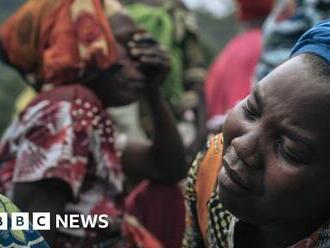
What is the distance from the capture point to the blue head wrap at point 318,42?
192 centimetres

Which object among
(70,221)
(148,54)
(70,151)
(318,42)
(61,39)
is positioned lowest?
(70,221)

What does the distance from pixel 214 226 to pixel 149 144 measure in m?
1.42

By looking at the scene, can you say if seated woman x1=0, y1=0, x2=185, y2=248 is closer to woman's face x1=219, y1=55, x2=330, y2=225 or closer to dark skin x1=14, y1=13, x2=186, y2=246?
dark skin x1=14, y1=13, x2=186, y2=246

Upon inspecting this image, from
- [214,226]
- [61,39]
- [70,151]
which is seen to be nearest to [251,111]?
[214,226]

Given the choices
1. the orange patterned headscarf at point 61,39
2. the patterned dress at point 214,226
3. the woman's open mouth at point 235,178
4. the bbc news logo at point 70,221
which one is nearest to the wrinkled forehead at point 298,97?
the woman's open mouth at point 235,178

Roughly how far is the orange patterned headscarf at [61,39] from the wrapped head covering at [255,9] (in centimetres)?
264

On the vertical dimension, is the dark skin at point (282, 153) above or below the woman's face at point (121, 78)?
above

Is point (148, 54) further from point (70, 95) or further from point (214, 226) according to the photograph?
point (214, 226)

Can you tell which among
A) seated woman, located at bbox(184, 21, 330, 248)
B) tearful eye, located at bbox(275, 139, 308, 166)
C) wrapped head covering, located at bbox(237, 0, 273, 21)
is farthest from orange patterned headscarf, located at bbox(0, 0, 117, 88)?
wrapped head covering, located at bbox(237, 0, 273, 21)

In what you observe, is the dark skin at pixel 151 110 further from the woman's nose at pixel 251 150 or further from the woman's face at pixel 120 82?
the woman's nose at pixel 251 150

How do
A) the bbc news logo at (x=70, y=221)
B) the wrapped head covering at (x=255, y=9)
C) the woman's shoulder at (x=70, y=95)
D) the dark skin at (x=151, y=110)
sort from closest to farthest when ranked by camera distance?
the bbc news logo at (x=70, y=221)
the dark skin at (x=151, y=110)
the woman's shoulder at (x=70, y=95)
the wrapped head covering at (x=255, y=9)

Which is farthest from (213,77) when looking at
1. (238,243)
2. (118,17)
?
(238,243)

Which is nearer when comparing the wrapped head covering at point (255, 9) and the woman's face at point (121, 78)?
the woman's face at point (121, 78)

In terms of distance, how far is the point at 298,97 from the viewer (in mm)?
1872
